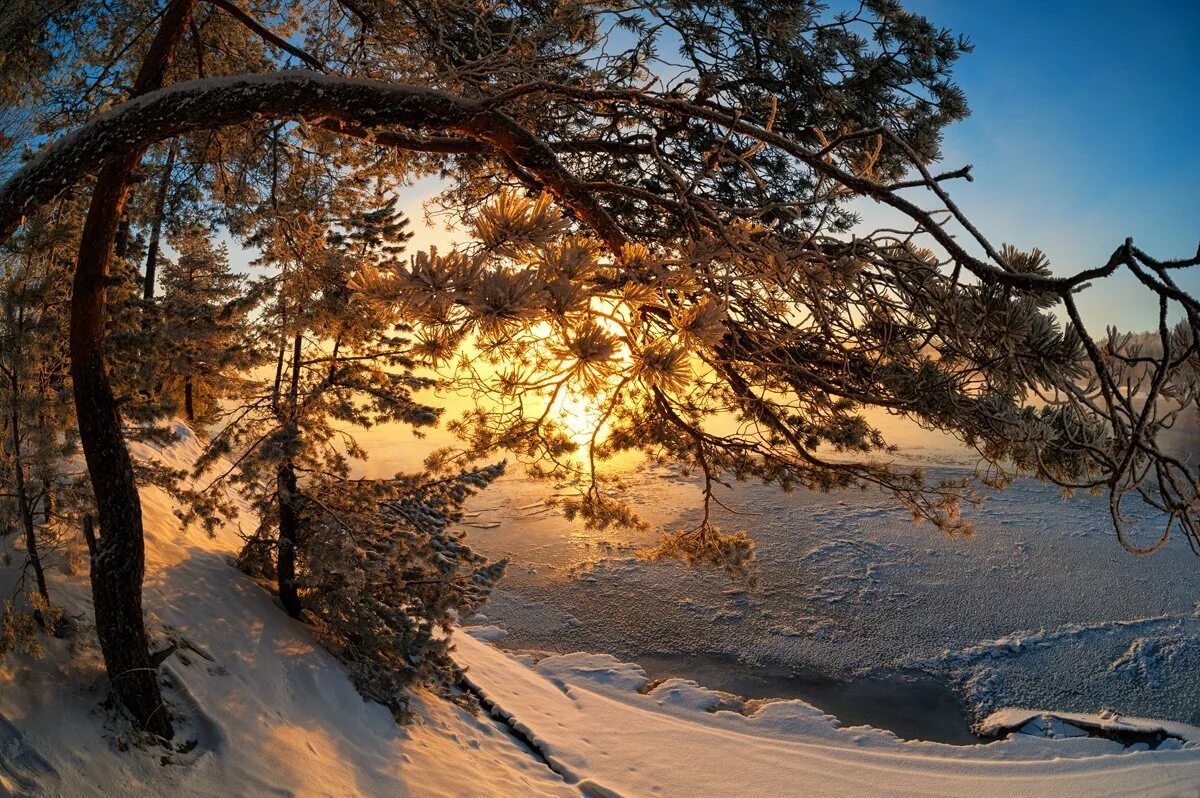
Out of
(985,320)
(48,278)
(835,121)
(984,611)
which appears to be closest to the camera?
(985,320)

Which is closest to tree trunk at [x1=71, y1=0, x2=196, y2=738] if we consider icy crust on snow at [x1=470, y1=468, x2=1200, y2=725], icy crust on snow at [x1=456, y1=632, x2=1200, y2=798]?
icy crust on snow at [x1=456, y1=632, x2=1200, y2=798]

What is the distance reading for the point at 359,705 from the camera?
6.82 meters

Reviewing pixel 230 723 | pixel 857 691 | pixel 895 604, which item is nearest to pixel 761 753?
pixel 857 691

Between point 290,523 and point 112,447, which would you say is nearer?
point 112,447

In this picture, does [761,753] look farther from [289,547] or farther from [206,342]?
[206,342]

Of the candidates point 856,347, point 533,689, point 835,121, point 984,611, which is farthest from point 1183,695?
point 856,347

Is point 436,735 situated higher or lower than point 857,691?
lower

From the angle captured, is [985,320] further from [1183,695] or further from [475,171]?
[1183,695]

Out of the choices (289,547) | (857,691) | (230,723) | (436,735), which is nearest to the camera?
(230,723)

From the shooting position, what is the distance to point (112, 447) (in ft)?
13.3

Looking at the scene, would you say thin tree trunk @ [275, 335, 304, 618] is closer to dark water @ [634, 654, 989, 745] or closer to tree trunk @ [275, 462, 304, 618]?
tree trunk @ [275, 462, 304, 618]

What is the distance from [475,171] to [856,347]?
12.5 feet

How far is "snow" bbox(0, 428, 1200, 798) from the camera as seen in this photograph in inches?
167

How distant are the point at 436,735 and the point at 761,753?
14.5ft
